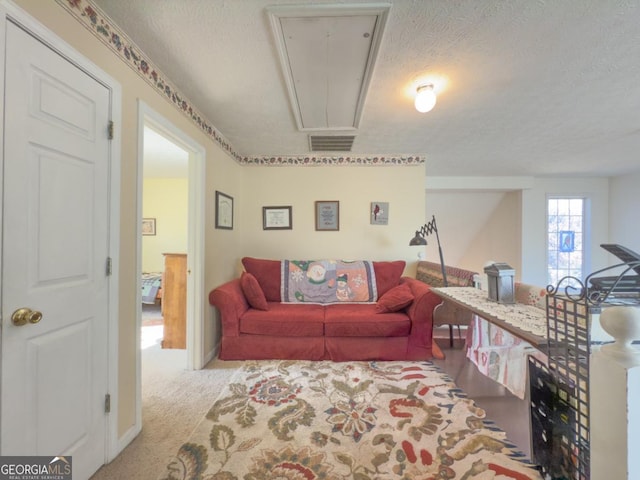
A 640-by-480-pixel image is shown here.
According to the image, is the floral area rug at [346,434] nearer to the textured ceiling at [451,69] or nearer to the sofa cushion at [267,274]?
the sofa cushion at [267,274]

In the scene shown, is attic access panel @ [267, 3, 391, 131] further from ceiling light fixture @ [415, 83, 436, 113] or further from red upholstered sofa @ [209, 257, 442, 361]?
red upholstered sofa @ [209, 257, 442, 361]

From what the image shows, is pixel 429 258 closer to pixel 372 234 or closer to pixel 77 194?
pixel 372 234

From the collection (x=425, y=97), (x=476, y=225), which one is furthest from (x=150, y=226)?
(x=476, y=225)

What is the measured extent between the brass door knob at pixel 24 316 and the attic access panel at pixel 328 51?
5.36 ft

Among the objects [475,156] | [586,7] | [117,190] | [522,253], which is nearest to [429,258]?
[522,253]

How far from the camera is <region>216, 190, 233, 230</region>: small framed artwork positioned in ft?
9.02

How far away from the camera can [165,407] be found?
1820mm

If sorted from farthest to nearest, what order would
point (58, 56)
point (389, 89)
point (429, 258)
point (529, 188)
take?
point (429, 258), point (529, 188), point (389, 89), point (58, 56)

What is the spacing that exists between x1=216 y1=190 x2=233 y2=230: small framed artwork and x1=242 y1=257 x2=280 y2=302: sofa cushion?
494 mm

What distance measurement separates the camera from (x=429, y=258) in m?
5.53

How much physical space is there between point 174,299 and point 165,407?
1128 millimetres

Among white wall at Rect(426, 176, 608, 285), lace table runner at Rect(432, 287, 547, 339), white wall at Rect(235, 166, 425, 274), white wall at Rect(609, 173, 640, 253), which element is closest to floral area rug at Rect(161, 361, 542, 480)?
lace table runner at Rect(432, 287, 547, 339)

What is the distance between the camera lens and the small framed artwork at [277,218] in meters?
3.50

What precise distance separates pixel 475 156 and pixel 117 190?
383 cm
